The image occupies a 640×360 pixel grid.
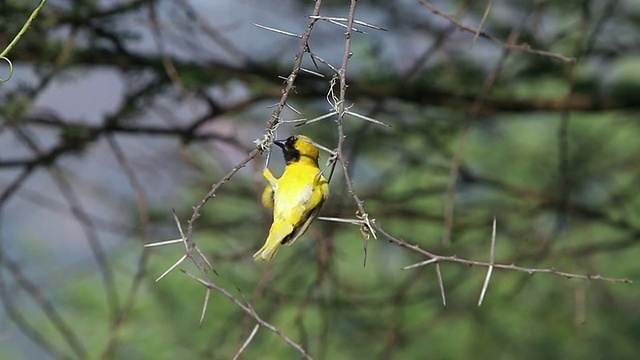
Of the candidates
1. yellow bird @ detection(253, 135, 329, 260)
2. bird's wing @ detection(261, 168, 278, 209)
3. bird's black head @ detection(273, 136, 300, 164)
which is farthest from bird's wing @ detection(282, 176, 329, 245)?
bird's black head @ detection(273, 136, 300, 164)

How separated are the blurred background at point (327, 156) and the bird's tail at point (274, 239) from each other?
9 cm

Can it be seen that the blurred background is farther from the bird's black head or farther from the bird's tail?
the bird's black head

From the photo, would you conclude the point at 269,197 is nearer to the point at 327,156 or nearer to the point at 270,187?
the point at 270,187

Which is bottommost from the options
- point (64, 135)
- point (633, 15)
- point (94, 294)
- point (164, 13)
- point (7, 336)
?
point (7, 336)

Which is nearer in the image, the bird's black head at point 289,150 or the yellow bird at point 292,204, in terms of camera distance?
the yellow bird at point 292,204

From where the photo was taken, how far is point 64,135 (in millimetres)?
4020

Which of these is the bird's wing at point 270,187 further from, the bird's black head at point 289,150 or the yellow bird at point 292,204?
the bird's black head at point 289,150

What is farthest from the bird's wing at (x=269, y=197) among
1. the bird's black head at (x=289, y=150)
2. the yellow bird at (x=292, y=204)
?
the bird's black head at (x=289, y=150)

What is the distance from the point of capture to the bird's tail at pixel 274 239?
205cm

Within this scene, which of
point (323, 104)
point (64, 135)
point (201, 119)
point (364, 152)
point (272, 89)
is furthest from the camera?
point (364, 152)

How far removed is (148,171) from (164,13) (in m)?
0.87

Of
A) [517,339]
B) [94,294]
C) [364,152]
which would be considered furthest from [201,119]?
[94,294]

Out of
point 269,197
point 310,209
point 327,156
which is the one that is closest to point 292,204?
point 310,209

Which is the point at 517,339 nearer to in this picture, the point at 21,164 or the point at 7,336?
the point at 21,164
